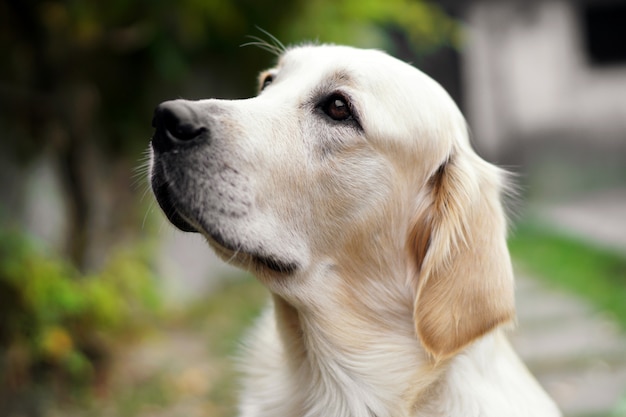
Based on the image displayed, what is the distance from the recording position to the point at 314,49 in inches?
114

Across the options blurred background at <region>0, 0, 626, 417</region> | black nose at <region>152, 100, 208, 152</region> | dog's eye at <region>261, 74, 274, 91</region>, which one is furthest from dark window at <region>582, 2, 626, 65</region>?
black nose at <region>152, 100, 208, 152</region>

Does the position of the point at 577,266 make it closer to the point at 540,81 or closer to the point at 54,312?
the point at 54,312

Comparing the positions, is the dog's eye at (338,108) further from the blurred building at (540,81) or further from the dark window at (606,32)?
the dark window at (606,32)

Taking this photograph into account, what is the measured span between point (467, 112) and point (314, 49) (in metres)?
11.1

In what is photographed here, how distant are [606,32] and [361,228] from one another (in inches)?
487

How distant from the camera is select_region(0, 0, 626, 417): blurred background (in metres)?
4.59

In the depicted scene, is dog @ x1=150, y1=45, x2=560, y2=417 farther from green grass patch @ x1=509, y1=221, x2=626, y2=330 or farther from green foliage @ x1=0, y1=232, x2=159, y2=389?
green grass patch @ x1=509, y1=221, x2=626, y2=330

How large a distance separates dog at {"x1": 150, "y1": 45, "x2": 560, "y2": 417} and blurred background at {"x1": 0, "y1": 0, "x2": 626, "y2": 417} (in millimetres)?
569

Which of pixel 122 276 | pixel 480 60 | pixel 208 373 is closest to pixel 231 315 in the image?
pixel 208 373

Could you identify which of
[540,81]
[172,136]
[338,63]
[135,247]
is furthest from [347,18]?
[540,81]

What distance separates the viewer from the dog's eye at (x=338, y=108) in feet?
8.59

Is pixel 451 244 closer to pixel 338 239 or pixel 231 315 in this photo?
pixel 338 239

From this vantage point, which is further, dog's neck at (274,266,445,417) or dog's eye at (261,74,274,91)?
dog's eye at (261,74,274,91)

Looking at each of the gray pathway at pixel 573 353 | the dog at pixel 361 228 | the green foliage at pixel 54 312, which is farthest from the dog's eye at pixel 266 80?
the gray pathway at pixel 573 353
